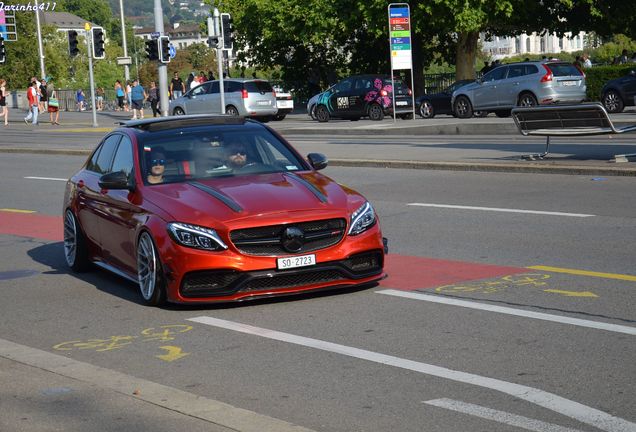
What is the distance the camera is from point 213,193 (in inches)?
363

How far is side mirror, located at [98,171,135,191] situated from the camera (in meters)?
9.80

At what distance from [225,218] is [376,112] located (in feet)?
110

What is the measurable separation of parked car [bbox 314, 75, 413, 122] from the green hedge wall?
6.26m

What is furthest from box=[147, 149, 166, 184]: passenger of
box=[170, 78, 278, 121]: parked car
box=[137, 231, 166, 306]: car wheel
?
box=[170, 78, 278, 121]: parked car

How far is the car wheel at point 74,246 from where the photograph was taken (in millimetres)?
11148

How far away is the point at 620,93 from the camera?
35219 mm

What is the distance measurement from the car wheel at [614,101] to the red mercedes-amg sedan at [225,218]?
87.3ft

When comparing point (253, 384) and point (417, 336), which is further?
point (417, 336)

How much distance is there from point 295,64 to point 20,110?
70.5ft

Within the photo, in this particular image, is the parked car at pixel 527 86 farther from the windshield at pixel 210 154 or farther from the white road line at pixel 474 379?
the white road line at pixel 474 379

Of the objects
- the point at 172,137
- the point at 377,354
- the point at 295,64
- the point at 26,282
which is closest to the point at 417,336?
the point at 377,354

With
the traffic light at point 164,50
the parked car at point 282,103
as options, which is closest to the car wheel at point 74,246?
the traffic light at point 164,50

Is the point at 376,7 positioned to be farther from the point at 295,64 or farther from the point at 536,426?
the point at 536,426

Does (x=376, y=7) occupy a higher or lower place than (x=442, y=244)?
higher
